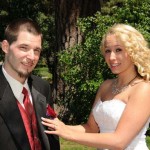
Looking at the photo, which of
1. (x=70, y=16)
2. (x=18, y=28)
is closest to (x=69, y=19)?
(x=70, y=16)

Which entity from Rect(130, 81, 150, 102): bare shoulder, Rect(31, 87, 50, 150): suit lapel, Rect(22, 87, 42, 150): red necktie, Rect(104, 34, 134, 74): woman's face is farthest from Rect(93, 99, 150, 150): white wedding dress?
Rect(22, 87, 42, 150): red necktie

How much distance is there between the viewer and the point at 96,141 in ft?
12.6

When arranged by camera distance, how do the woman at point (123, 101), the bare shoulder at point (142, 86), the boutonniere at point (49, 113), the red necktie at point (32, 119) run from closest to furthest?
the red necktie at point (32, 119) < the boutonniere at point (49, 113) < the woman at point (123, 101) < the bare shoulder at point (142, 86)

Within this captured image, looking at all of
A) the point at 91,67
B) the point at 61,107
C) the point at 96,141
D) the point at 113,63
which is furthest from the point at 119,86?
the point at 61,107

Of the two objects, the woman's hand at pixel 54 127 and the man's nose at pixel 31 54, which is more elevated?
the man's nose at pixel 31 54

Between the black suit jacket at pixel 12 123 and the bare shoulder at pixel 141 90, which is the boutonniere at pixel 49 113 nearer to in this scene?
the black suit jacket at pixel 12 123

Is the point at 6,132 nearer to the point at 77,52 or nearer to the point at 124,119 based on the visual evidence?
the point at 124,119

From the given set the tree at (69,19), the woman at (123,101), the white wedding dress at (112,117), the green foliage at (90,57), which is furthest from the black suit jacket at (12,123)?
the tree at (69,19)

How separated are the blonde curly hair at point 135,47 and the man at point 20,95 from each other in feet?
2.99

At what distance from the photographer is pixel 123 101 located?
4.10 metres

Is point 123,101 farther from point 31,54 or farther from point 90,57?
point 90,57

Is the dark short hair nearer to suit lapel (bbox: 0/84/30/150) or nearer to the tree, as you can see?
suit lapel (bbox: 0/84/30/150)

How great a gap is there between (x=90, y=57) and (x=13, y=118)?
Result: 5.44 meters

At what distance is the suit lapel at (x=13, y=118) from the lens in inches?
130
